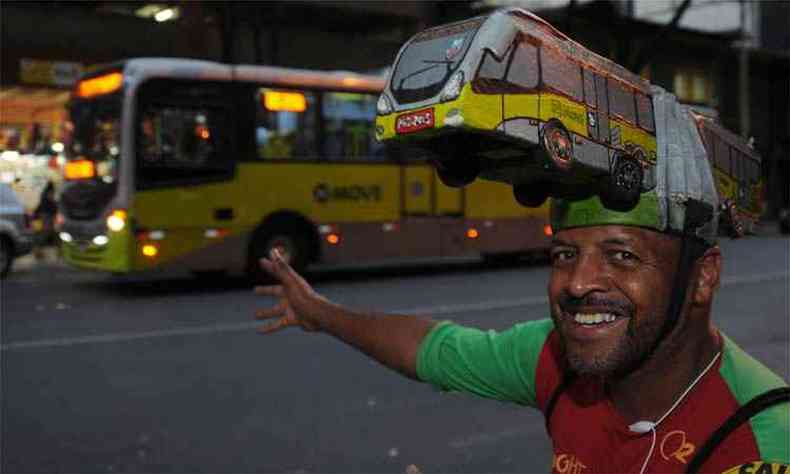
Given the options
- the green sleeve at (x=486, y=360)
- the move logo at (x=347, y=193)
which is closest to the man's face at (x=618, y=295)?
the green sleeve at (x=486, y=360)

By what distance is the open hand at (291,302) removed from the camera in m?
2.37

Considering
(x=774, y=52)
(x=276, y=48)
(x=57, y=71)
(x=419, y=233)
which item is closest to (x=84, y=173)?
(x=419, y=233)

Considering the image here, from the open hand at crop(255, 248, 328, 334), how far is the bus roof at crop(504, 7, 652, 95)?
108cm

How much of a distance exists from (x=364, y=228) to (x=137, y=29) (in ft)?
32.5

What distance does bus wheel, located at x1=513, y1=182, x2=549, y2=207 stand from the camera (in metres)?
1.74

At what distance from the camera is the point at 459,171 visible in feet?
5.46

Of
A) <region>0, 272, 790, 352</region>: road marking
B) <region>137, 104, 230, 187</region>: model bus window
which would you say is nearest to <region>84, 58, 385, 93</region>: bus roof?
<region>137, 104, 230, 187</region>: model bus window

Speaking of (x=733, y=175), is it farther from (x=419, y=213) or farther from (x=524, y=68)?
(x=419, y=213)

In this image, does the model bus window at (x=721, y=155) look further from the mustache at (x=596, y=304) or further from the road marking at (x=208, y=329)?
the road marking at (x=208, y=329)

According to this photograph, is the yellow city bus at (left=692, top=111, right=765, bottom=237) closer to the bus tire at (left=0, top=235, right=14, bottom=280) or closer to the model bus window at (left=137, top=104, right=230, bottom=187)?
the model bus window at (left=137, top=104, right=230, bottom=187)

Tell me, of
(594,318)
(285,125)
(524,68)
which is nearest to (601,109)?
(524,68)

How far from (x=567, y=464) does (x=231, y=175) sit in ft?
38.7

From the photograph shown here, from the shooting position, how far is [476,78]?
1.36 meters

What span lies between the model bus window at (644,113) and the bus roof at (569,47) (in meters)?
0.02
